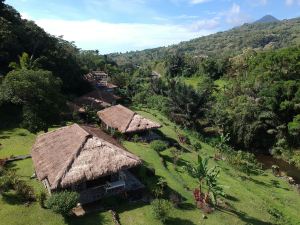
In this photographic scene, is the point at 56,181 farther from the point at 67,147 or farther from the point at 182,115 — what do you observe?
the point at 182,115

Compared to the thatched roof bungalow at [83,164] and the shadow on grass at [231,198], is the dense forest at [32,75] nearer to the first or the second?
the thatched roof bungalow at [83,164]

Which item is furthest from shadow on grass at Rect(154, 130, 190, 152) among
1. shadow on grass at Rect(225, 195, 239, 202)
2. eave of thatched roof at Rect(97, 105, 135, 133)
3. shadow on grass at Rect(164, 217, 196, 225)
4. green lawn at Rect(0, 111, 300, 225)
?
shadow on grass at Rect(164, 217, 196, 225)

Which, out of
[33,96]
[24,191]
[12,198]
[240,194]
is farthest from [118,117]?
[12,198]

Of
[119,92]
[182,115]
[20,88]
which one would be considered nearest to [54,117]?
[20,88]

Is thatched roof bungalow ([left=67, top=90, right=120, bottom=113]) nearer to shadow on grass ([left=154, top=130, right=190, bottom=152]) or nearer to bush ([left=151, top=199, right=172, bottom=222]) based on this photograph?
shadow on grass ([left=154, top=130, right=190, bottom=152])

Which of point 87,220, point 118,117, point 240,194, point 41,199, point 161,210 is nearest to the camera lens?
point 87,220

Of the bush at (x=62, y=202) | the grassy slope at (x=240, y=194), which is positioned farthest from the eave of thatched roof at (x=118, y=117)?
the bush at (x=62, y=202)

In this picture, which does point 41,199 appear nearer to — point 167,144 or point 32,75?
point 32,75
